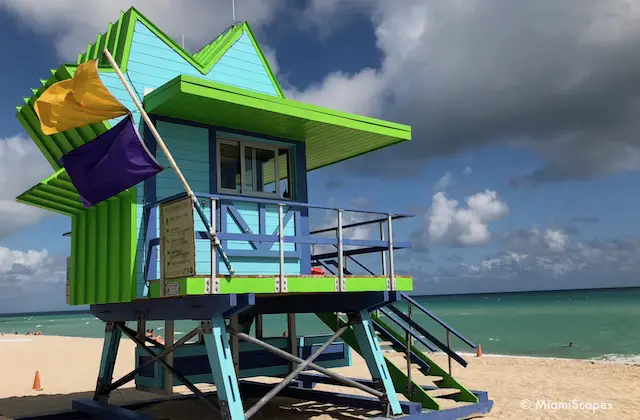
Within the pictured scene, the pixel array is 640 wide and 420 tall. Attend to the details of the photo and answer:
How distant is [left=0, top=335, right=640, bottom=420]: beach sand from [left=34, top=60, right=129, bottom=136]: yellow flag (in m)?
6.73

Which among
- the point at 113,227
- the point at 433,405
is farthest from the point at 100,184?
the point at 433,405

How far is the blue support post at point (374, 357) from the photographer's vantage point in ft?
36.2

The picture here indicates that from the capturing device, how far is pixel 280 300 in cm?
1117

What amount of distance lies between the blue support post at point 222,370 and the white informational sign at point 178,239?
98cm

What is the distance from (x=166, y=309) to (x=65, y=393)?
9.55 metres

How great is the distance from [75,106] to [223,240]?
318 centimetres

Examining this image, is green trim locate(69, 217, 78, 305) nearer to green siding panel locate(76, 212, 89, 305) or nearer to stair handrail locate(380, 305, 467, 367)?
green siding panel locate(76, 212, 89, 305)

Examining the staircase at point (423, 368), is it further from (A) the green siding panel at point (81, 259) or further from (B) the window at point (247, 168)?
(A) the green siding panel at point (81, 259)

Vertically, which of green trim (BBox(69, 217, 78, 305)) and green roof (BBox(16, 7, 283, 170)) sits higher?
green roof (BBox(16, 7, 283, 170))

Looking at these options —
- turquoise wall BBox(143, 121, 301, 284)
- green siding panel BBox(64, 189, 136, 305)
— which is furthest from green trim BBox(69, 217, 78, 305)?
turquoise wall BBox(143, 121, 301, 284)

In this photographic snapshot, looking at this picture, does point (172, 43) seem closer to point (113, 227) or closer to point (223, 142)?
point (223, 142)

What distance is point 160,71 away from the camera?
11633mm

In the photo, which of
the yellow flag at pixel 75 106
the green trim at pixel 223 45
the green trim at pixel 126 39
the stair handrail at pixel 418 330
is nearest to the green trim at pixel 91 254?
the yellow flag at pixel 75 106

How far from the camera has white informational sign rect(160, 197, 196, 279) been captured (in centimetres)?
899
